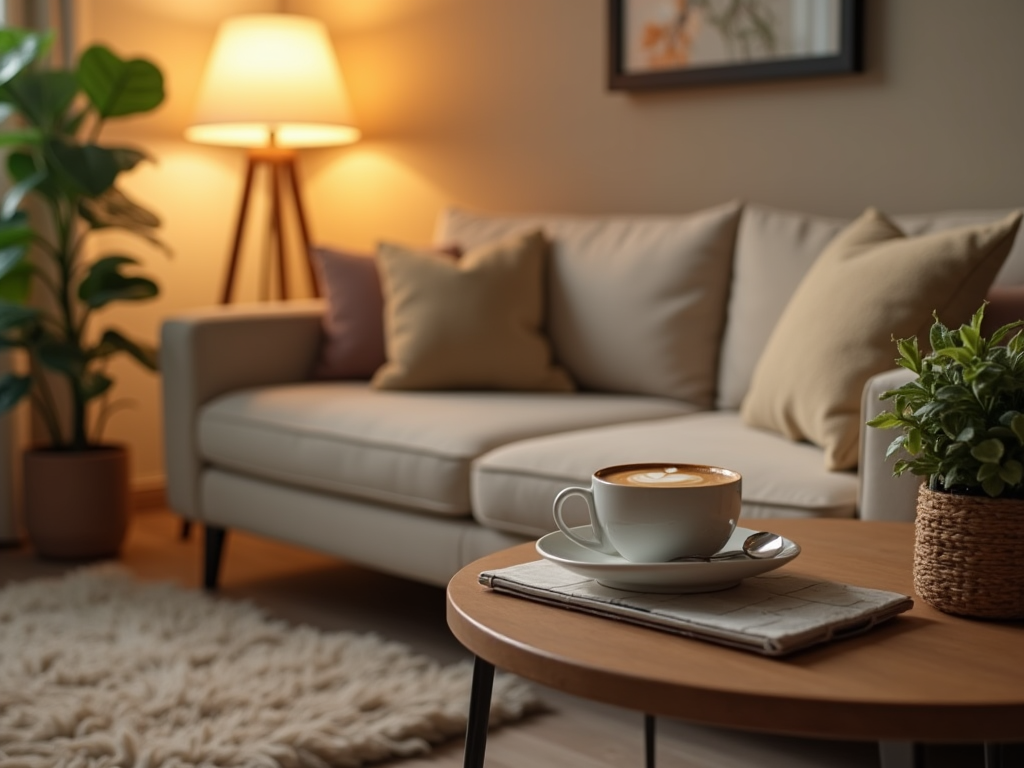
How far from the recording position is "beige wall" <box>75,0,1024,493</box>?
2.76m

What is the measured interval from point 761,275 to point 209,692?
1.42 metres

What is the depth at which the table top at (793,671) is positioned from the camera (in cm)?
85

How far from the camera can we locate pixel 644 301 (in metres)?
2.87

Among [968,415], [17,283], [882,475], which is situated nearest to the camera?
[968,415]

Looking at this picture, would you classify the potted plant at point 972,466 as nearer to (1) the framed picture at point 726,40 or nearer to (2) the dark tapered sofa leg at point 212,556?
(1) the framed picture at point 726,40

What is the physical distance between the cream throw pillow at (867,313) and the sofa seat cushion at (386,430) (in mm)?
594

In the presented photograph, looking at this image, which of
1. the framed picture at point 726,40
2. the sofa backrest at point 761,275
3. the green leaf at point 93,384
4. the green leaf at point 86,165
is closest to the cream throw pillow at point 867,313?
the sofa backrest at point 761,275

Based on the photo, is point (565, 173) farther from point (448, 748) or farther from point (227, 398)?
point (448, 748)

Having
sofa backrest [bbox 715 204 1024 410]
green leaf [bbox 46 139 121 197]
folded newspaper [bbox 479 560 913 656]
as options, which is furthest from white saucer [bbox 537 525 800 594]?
green leaf [bbox 46 139 121 197]

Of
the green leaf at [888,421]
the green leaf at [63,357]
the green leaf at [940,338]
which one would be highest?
the green leaf at [940,338]

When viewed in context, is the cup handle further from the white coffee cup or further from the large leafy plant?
the large leafy plant

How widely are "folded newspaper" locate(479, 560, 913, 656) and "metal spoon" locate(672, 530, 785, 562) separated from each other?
0.08ft

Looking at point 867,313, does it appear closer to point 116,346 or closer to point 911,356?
point 911,356

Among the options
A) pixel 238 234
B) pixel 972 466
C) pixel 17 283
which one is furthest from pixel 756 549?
pixel 238 234
